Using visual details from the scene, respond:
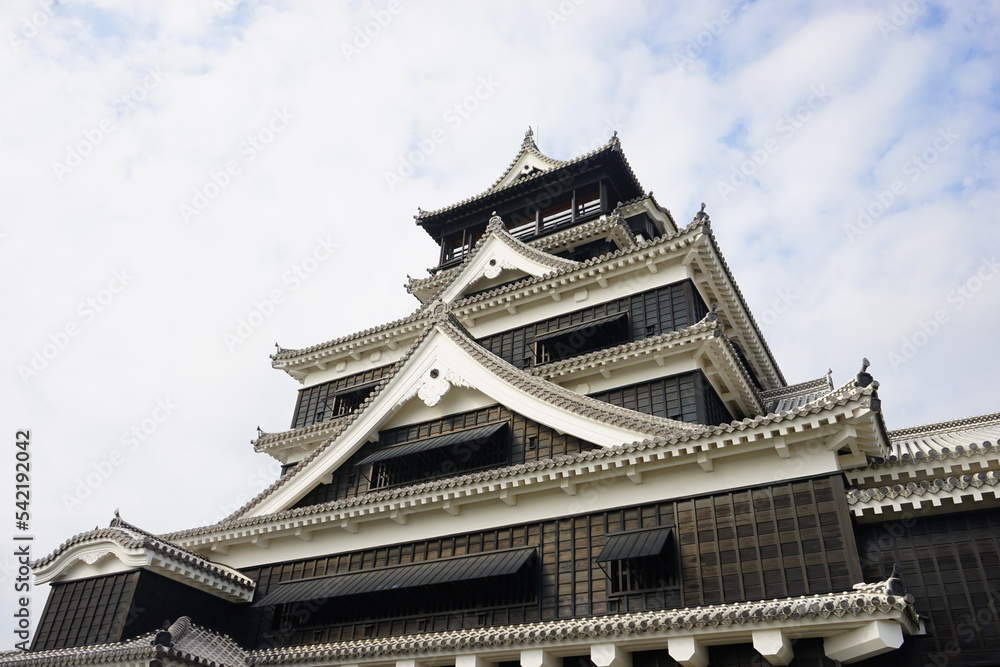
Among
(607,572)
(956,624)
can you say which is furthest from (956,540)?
(607,572)

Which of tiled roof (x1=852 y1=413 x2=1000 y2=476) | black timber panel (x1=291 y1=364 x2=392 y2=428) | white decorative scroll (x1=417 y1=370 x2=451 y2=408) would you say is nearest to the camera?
tiled roof (x1=852 y1=413 x2=1000 y2=476)

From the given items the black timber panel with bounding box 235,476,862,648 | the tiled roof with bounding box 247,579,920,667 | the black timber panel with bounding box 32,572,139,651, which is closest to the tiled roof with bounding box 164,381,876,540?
the black timber panel with bounding box 235,476,862,648

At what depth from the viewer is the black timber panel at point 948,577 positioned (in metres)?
10.0

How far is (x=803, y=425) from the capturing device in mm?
11422

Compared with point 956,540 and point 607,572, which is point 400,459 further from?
point 956,540

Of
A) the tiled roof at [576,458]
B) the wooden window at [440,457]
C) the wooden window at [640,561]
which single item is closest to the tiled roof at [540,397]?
the tiled roof at [576,458]

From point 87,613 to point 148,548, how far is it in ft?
7.84

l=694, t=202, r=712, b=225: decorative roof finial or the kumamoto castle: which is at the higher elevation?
l=694, t=202, r=712, b=225: decorative roof finial

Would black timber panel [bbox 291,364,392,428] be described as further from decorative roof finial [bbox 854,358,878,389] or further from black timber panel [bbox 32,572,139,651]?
decorative roof finial [bbox 854,358,878,389]

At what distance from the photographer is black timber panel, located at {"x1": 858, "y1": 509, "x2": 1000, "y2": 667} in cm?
1002

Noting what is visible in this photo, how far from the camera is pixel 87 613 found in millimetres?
15445

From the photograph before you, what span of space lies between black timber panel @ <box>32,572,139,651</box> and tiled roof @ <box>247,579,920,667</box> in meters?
3.10

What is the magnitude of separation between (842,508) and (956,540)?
1.59m

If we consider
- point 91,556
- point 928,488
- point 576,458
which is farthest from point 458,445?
point 928,488
